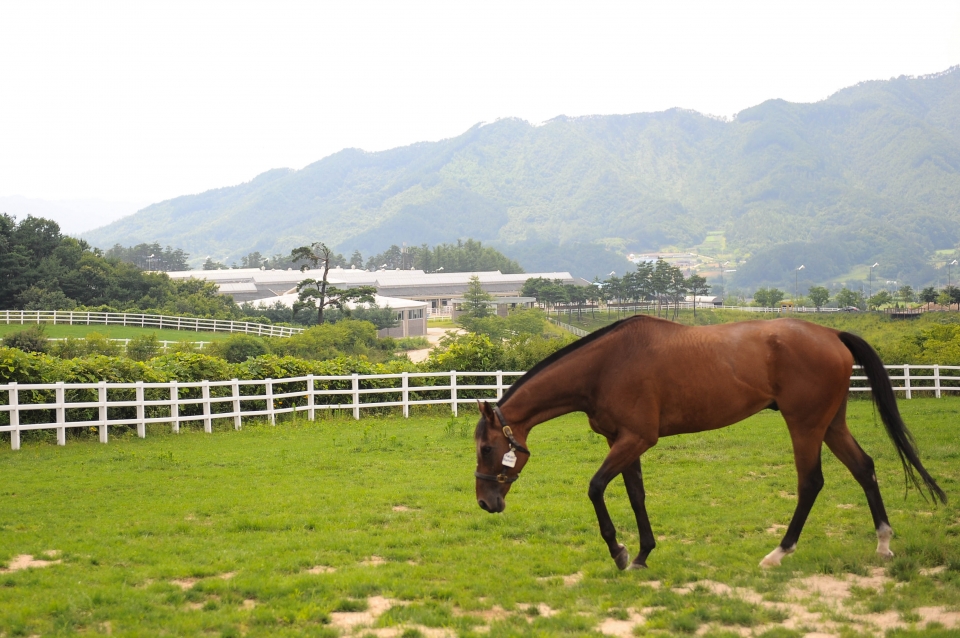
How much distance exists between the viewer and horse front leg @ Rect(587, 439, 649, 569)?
6.23 metres

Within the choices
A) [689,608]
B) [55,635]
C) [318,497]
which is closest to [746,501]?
[689,608]

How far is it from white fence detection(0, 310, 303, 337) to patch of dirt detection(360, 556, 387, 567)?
156 feet

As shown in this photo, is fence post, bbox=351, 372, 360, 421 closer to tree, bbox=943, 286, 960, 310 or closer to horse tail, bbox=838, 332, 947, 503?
horse tail, bbox=838, 332, 947, 503

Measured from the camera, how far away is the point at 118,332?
4775 cm

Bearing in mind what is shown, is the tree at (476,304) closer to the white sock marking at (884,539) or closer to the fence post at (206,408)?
the fence post at (206,408)

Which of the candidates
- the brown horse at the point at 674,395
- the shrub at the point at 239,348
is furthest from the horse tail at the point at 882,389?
the shrub at the point at 239,348

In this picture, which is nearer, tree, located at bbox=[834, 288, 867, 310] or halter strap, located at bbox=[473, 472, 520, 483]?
halter strap, located at bbox=[473, 472, 520, 483]

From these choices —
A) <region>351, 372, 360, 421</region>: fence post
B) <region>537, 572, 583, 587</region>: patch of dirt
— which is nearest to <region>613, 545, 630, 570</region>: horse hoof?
<region>537, 572, 583, 587</region>: patch of dirt

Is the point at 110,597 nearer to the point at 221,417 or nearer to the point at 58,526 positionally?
the point at 58,526

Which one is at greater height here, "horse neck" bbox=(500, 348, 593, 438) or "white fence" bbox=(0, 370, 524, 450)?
"horse neck" bbox=(500, 348, 593, 438)

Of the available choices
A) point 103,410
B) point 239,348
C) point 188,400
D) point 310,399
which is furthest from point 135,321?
point 103,410

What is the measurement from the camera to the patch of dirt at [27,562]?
660 centimetres

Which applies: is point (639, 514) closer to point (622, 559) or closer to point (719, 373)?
point (622, 559)

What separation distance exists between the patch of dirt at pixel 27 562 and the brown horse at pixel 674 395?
12.0 ft
